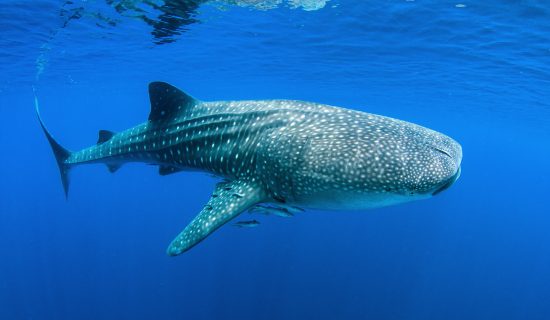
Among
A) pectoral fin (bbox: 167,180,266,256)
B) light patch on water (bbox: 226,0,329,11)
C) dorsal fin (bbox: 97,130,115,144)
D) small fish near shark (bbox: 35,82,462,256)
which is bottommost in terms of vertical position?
dorsal fin (bbox: 97,130,115,144)

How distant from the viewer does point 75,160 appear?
775cm

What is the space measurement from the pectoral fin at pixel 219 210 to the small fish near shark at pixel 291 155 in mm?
12

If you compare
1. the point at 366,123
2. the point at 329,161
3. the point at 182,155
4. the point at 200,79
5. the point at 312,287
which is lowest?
the point at 312,287

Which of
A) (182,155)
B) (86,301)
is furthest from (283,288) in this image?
(182,155)

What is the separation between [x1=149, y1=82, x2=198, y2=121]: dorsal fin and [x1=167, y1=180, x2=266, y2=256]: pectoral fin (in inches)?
67.8

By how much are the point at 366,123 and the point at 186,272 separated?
20.5 m

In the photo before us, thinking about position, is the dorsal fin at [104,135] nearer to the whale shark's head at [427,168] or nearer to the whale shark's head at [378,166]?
the whale shark's head at [378,166]

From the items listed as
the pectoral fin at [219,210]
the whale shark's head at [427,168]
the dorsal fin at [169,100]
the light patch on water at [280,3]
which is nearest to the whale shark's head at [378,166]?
the whale shark's head at [427,168]

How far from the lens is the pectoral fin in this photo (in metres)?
3.94

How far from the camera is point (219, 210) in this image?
4.19 meters

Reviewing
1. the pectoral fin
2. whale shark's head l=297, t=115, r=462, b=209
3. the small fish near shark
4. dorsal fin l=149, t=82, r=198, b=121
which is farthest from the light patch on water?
the pectoral fin

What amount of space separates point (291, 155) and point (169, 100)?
255cm

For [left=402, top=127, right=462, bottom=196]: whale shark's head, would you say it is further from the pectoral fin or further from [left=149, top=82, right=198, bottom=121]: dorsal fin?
[left=149, top=82, right=198, bottom=121]: dorsal fin

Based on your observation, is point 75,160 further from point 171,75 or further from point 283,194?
point 171,75
